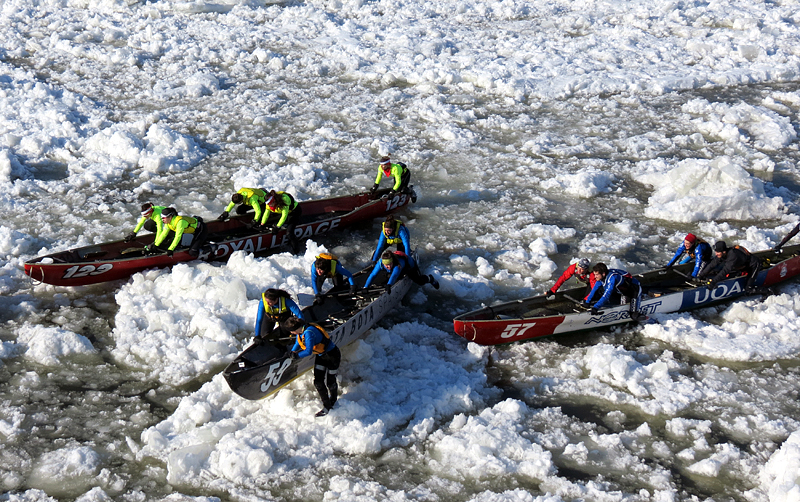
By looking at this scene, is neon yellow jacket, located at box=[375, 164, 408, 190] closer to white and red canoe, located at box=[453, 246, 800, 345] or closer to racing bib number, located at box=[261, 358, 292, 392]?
white and red canoe, located at box=[453, 246, 800, 345]

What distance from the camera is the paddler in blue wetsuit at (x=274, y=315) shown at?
340 inches

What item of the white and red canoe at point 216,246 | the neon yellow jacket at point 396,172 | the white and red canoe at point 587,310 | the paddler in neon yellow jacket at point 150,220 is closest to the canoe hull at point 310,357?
the white and red canoe at point 587,310

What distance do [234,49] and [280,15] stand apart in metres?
3.87

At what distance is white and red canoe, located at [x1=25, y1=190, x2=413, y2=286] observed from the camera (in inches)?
406

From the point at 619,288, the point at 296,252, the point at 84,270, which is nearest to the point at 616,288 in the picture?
the point at 619,288

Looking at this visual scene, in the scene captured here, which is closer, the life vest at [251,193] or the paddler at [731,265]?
the paddler at [731,265]

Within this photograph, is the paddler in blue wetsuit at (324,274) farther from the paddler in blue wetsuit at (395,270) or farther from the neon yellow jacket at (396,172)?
the neon yellow jacket at (396,172)

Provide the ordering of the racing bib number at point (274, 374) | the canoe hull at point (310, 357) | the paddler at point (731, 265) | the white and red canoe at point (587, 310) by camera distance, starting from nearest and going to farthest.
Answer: the canoe hull at point (310, 357) < the racing bib number at point (274, 374) < the white and red canoe at point (587, 310) < the paddler at point (731, 265)

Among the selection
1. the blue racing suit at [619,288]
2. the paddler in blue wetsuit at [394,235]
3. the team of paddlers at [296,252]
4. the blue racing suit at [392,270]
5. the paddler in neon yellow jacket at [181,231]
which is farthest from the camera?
the paddler in blue wetsuit at [394,235]

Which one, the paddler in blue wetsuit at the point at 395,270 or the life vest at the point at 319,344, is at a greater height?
the life vest at the point at 319,344

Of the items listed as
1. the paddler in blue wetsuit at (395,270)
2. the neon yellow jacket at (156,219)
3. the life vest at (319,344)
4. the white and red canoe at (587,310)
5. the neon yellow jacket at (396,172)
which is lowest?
the white and red canoe at (587,310)

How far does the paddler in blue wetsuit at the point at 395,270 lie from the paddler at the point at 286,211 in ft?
7.35

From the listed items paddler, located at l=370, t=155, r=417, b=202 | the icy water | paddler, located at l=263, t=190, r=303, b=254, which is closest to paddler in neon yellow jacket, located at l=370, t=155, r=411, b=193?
paddler, located at l=370, t=155, r=417, b=202

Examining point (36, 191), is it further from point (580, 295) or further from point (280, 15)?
point (280, 15)
